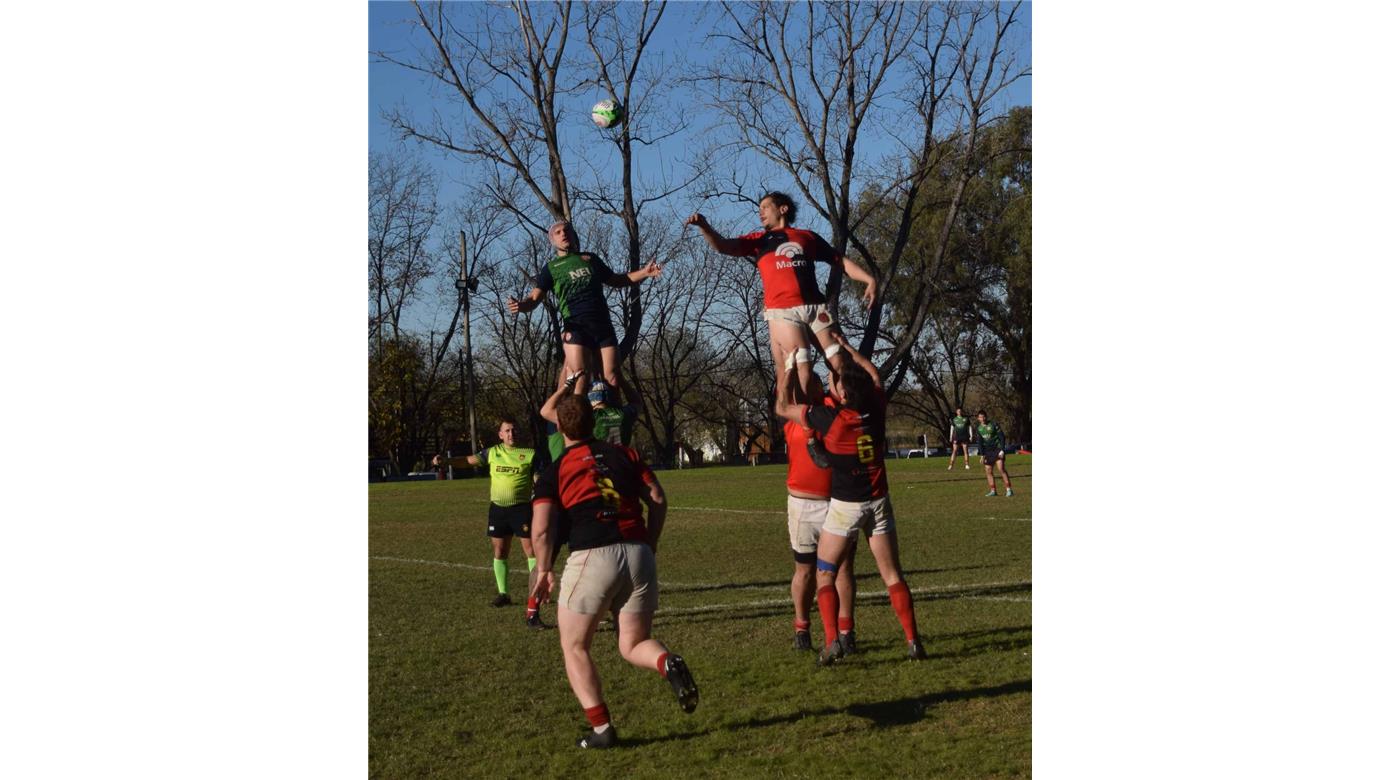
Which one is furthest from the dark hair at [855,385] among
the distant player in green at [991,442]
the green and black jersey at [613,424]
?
the distant player in green at [991,442]

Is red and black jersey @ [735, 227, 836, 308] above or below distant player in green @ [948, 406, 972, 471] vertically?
above

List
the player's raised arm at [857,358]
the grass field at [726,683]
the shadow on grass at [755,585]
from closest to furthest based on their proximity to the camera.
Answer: the grass field at [726,683] → the player's raised arm at [857,358] → the shadow on grass at [755,585]

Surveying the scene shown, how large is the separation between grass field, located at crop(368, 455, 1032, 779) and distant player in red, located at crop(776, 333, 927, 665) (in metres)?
0.51

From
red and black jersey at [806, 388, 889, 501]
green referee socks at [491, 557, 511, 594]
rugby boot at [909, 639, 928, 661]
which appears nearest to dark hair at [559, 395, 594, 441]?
red and black jersey at [806, 388, 889, 501]

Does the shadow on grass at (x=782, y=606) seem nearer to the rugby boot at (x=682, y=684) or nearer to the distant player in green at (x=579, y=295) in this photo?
the distant player in green at (x=579, y=295)

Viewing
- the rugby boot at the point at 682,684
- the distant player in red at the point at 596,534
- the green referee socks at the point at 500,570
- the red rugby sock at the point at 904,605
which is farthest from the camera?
the green referee socks at the point at 500,570

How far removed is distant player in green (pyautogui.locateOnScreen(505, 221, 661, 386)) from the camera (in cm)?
565

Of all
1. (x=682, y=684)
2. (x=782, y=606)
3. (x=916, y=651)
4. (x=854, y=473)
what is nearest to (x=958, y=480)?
(x=782, y=606)

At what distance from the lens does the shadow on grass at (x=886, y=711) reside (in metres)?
5.92

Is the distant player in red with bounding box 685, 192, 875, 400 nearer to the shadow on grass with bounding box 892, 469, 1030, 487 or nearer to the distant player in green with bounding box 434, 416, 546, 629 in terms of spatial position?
the distant player in green with bounding box 434, 416, 546, 629

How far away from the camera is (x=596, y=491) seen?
5020 mm
